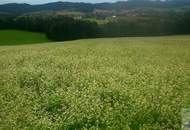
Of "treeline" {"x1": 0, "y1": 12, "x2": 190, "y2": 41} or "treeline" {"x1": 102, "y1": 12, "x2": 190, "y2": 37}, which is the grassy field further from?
"treeline" {"x1": 0, "y1": 12, "x2": 190, "y2": 41}

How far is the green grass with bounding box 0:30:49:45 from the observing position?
260 feet

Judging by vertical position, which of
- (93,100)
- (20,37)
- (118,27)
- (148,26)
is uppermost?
(93,100)

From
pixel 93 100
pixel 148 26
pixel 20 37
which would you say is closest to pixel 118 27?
pixel 148 26

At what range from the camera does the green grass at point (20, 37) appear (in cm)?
7938

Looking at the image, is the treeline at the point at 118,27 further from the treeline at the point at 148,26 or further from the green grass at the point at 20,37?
the green grass at the point at 20,37

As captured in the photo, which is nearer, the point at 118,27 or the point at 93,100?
the point at 93,100

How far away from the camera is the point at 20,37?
84.5 metres

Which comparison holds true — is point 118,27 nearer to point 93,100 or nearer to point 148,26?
point 148,26

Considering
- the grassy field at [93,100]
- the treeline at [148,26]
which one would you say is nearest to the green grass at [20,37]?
the treeline at [148,26]

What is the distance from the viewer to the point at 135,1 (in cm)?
16362

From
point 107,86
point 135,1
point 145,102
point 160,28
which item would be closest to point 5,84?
point 107,86

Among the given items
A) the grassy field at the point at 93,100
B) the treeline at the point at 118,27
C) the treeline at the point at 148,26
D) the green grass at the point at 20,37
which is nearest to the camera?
the grassy field at the point at 93,100

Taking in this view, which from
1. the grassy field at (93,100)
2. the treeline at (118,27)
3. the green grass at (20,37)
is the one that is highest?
the grassy field at (93,100)

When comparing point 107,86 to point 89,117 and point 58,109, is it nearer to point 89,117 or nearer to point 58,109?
point 58,109
